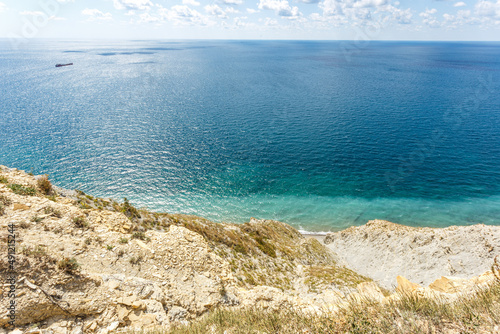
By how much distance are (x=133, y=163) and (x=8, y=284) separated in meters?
54.9

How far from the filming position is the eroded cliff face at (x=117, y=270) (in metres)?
11.8

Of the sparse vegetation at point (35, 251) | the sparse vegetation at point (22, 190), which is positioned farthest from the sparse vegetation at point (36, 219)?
the sparse vegetation at point (22, 190)

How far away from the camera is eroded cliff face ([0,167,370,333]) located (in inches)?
463

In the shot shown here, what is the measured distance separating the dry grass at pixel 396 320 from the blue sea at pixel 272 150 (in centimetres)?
3645

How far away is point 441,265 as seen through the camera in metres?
28.5

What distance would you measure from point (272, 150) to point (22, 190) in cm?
5720

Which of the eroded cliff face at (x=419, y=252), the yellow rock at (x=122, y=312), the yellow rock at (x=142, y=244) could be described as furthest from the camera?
the eroded cliff face at (x=419, y=252)

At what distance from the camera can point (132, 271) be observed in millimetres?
15594

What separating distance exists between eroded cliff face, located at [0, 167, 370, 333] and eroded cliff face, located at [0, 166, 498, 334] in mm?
52

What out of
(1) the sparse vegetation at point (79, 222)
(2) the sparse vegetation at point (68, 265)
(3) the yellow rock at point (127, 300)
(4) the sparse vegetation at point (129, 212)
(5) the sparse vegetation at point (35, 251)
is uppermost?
(5) the sparse vegetation at point (35, 251)

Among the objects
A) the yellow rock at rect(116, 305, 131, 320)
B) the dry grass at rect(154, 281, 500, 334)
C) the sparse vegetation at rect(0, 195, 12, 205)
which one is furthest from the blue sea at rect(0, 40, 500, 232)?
the dry grass at rect(154, 281, 500, 334)

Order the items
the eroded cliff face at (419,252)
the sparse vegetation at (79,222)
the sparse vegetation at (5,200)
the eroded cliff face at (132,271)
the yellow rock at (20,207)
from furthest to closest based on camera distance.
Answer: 1. the eroded cliff face at (419,252)
2. the sparse vegetation at (79,222)
3. the yellow rock at (20,207)
4. the sparse vegetation at (5,200)
5. the eroded cliff face at (132,271)

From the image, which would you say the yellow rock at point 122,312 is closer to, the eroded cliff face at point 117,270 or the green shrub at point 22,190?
the eroded cliff face at point 117,270

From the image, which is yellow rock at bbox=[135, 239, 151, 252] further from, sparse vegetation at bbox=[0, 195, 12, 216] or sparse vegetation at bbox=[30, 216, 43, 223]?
sparse vegetation at bbox=[0, 195, 12, 216]
